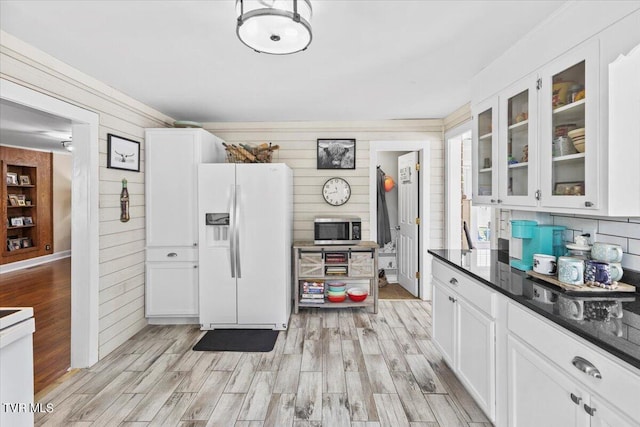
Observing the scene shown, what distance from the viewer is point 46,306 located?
13.7ft

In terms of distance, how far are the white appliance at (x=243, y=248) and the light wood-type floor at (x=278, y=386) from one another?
338 millimetres

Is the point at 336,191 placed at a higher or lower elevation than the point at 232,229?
higher

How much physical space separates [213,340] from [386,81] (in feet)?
9.74

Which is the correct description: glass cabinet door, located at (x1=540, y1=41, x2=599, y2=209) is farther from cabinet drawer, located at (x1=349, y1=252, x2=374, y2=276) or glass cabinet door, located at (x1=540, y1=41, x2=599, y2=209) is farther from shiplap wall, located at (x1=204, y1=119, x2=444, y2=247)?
shiplap wall, located at (x1=204, y1=119, x2=444, y2=247)

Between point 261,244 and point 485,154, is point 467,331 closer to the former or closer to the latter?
point 485,154

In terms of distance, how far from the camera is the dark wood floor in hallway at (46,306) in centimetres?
274

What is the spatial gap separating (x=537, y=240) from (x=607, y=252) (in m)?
0.42

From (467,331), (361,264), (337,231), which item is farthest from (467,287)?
(337,231)

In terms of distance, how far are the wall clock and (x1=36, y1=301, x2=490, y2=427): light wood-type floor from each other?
1686mm

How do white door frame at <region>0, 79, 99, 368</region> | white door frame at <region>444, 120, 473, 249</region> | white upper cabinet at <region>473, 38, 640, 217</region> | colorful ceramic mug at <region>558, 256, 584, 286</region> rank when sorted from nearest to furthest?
1. white upper cabinet at <region>473, 38, 640, 217</region>
2. colorful ceramic mug at <region>558, 256, 584, 286</region>
3. white door frame at <region>0, 79, 99, 368</region>
4. white door frame at <region>444, 120, 473, 249</region>

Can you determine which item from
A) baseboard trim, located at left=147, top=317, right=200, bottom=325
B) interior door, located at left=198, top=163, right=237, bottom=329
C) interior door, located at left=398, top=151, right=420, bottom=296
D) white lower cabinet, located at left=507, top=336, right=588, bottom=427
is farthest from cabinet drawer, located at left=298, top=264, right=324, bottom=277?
white lower cabinet, located at left=507, top=336, right=588, bottom=427

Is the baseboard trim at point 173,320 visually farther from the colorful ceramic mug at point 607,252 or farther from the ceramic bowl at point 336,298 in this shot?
the colorful ceramic mug at point 607,252

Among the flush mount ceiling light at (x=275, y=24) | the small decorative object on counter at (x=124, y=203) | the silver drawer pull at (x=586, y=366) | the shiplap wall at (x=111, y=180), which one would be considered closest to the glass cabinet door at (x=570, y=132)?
the silver drawer pull at (x=586, y=366)

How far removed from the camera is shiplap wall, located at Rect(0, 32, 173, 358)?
87.9 inches
